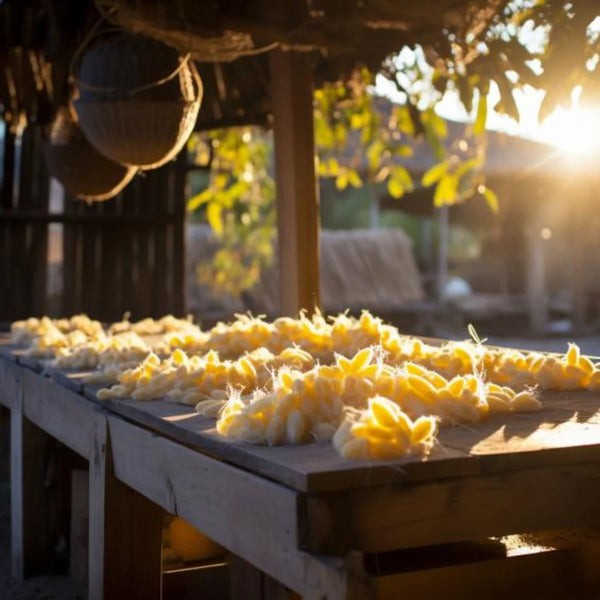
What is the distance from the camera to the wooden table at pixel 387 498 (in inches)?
77.5

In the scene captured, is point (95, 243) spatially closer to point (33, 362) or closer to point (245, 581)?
point (33, 362)

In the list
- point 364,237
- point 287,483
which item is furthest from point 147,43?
point 364,237

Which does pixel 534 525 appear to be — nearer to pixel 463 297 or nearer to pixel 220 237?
pixel 220 237

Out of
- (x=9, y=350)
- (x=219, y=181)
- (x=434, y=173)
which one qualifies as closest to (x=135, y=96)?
(x=9, y=350)

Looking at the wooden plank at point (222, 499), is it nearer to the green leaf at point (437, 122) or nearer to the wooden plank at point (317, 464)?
the wooden plank at point (317, 464)

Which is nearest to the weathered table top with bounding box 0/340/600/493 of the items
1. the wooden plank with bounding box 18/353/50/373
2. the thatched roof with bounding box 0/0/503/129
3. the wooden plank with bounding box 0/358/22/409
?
the wooden plank with bounding box 18/353/50/373

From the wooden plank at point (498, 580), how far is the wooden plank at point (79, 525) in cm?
230

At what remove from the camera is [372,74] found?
5.64 meters

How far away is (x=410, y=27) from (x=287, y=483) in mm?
3161

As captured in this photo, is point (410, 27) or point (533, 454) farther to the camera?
point (410, 27)

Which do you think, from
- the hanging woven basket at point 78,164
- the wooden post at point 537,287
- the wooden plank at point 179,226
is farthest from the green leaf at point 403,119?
the wooden post at point 537,287

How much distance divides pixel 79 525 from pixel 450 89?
12.4 ft

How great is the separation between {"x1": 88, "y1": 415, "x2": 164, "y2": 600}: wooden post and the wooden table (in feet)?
0.65

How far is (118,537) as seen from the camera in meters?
3.17
